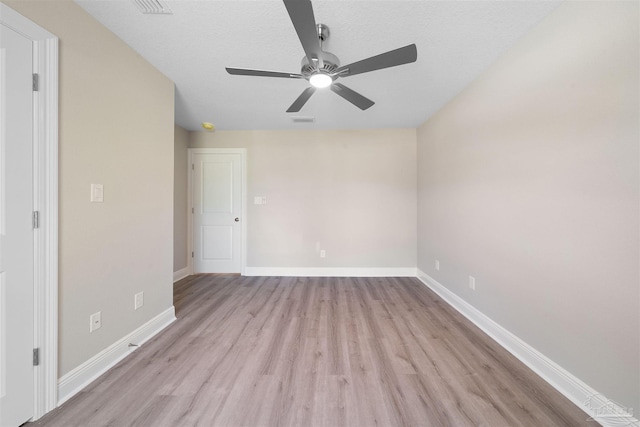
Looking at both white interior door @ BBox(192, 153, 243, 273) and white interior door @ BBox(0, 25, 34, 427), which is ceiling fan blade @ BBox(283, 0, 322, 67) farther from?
white interior door @ BBox(192, 153, 243, 273)

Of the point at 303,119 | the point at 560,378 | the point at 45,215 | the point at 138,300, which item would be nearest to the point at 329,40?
the point at 303,119

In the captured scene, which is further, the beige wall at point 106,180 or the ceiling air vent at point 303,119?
the ceiling air vent at point 303,119

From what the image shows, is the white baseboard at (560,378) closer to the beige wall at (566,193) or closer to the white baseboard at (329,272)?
the beige wall at (566,193)

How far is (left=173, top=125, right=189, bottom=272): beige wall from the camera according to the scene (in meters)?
3.49

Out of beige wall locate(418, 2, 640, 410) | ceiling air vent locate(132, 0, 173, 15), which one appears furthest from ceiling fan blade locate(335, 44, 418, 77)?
ceiling air vent locate(132, 0, 173, 15)

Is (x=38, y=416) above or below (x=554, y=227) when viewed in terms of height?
below

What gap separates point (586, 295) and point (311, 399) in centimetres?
171

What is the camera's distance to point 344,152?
3689 millimetres

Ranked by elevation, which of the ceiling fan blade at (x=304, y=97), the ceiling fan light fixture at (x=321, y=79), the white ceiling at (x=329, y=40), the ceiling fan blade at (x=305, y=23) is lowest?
the ceiling fan light fixture at (x=321, y=79)

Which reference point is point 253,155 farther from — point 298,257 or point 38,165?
point 38,165

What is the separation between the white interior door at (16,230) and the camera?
1.09 m

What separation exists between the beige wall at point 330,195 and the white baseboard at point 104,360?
1.82m

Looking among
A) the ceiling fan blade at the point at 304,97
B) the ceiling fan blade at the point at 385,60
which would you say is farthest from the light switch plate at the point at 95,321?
the ceiling fan blade at the point at 385,60

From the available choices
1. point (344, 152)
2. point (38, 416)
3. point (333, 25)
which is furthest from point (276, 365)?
point (344, 152)
